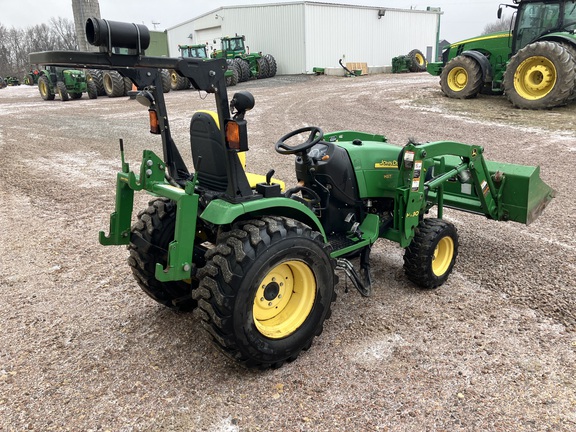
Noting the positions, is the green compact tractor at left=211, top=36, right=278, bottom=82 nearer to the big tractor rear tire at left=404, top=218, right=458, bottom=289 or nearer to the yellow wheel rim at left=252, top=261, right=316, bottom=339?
the big tractor rear tire at left=404, top=218, right=458, bottom=289

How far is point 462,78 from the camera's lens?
13547 millimetres

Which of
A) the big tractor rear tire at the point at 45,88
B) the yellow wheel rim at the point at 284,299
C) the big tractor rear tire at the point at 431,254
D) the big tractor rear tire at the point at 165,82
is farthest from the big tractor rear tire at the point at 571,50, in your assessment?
the big tractor rear tire at the point at 45,88

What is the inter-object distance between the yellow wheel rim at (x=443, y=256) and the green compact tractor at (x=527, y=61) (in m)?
9.08

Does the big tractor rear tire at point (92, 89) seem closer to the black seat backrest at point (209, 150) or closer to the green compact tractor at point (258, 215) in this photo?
the green compact tractor at point (258, 215)

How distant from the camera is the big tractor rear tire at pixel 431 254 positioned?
362cm

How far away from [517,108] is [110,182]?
9.96 metres

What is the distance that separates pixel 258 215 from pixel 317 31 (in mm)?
29487

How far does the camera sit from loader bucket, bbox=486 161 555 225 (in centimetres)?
404

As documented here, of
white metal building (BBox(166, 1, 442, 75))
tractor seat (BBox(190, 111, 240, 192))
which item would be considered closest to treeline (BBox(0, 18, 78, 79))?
white metal building (BBox(166, 1, 442, 75))

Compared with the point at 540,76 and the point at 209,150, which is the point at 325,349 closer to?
the point at 209,150

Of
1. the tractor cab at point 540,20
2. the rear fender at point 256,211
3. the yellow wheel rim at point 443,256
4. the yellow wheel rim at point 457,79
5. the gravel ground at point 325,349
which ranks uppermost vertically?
the tractor cab at point 540,20

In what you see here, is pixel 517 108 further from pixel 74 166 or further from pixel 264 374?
pixel 264 374

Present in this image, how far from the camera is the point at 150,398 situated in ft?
8.58

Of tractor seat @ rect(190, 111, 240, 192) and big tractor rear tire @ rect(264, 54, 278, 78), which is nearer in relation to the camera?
tractor seat @ rect(190, 111, 240, 192)
